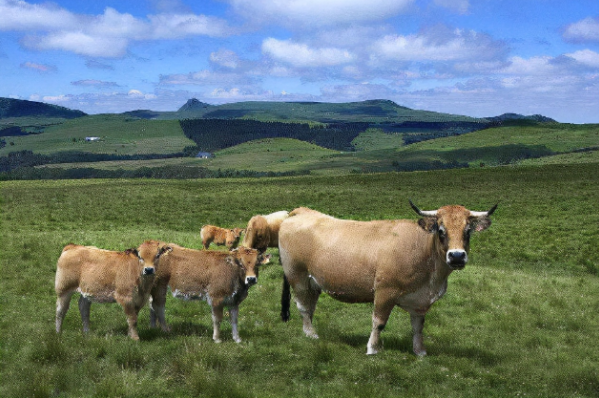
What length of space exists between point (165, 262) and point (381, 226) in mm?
4738

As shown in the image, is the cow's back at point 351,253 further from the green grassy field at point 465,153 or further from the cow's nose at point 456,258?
the green grassy field at point 465,153

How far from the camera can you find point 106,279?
10.6 meters

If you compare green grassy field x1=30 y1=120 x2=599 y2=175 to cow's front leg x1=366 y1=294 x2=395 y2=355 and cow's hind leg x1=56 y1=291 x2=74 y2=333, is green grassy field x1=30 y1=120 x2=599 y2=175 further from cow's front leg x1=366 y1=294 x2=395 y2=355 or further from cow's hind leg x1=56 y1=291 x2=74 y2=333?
cow's front leg x1=366 y1=294 x2=395 y2=355

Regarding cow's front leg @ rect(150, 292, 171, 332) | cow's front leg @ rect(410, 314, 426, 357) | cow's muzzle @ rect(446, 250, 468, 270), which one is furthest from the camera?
cow's front leg @ rect(150, 292, 171, 332)

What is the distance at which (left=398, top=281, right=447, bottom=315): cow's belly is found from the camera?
9.84m

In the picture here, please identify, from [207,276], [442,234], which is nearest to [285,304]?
[207,276]

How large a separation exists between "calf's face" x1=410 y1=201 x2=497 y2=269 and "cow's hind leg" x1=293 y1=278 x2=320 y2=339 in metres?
2.96

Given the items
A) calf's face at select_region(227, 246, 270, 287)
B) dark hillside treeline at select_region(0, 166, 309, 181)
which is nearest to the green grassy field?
dark hillside treeline at select_region(0, 166, 309, 181)

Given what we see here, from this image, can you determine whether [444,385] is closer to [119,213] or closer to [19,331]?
[19,331]

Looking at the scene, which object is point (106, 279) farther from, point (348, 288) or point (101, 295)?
point (348, 288)

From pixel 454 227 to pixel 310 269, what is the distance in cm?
328

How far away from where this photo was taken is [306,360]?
945cm

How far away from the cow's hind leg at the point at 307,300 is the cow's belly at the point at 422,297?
6.73 feet

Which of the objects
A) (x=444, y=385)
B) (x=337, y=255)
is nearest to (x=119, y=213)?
(x=337, y=255)
